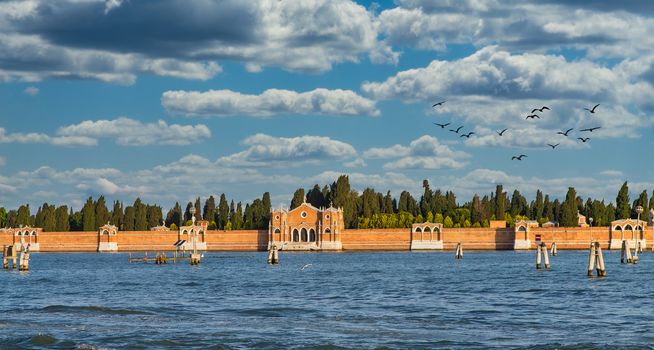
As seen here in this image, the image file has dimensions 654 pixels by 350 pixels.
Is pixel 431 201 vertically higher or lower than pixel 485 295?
higher

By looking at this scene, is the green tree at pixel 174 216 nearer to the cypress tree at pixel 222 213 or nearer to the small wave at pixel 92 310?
the cypress tree at pixel 222 213

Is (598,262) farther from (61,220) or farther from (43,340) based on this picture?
(61,220)

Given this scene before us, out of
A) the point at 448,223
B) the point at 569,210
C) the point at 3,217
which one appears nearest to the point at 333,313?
the point at 569,210

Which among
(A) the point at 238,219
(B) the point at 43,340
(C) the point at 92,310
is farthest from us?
(A) the point at 238,219

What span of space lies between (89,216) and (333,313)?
320 feet

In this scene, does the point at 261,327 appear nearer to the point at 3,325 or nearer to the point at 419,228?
the point at 3,325

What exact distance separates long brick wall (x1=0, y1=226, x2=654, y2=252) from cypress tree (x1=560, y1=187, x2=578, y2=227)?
387 cm

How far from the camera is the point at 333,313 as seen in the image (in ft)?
101

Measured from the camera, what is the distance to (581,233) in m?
110

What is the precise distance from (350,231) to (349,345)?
92.7 metres

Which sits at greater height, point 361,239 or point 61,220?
point 61,220

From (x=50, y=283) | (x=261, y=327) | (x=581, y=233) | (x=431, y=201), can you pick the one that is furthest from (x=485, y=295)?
(x=431, y=201)

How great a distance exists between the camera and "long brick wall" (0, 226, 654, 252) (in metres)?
111

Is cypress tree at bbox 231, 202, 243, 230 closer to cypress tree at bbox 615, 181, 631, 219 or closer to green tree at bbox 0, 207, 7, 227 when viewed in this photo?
green tree at bbox 0, 207, 7, 227
